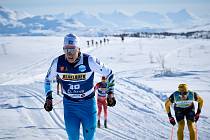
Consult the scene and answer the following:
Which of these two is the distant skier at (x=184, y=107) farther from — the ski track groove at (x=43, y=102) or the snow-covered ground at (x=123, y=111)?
the ski track groove at (x=43, y=102)

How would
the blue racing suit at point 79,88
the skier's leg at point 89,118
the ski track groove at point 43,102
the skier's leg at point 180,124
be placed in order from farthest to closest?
the ski track groove at point 43,102 < the skier's leg at point 180,124 < the skier's leg at point 89,118 < the blue racing suit at point 79,88

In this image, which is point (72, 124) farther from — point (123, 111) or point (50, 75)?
point (123, 111)

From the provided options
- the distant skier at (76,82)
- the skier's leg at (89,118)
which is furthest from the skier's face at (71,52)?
the skier's leg at (89,118)

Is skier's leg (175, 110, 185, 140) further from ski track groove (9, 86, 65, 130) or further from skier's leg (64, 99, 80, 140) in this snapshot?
ski track groove (9, 86, 65, 130)

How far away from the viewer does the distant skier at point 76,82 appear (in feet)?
20.1

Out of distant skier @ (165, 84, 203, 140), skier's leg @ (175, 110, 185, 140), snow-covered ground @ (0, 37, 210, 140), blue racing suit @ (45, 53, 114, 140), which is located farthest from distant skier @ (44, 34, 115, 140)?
snow-covered ground @ (0, 37, 210, 140)

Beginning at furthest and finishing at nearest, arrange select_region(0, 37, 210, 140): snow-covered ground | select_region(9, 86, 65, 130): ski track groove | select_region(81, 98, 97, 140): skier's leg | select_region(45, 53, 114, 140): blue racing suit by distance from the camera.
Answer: select_region(9, 86, 65, 130): ski track groove < select_region(0, 37, 210, 140): snow-covered ground < select_region(81, 98, 97, 140): skier's leg < select_region(45, 53, 114, 140): blue racing suit

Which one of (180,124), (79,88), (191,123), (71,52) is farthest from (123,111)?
(71,52)

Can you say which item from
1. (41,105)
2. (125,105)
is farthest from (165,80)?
(41,105)

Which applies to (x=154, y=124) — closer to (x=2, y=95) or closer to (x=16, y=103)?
(x=16, y=103)

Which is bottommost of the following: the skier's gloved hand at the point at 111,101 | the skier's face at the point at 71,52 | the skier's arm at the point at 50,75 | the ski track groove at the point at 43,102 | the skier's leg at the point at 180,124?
the ski track groove at the point at 43,102

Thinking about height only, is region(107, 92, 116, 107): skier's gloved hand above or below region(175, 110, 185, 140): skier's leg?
above

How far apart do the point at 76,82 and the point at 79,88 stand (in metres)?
0.11

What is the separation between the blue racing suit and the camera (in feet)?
20.2
